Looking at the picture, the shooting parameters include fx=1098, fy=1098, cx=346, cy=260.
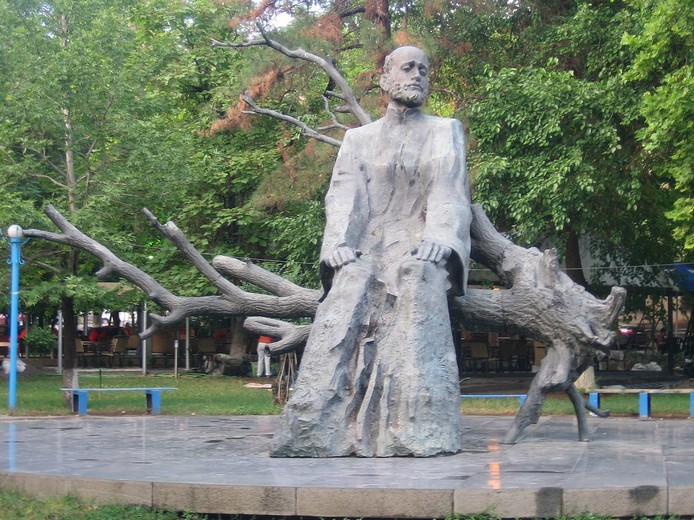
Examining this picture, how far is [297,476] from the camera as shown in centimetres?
725

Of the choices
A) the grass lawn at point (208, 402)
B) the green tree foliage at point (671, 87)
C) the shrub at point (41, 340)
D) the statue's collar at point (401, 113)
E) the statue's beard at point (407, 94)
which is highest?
the green tree foliage at point (671, 87)

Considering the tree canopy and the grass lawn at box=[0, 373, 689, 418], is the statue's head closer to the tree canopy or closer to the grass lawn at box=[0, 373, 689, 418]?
the grass lawn at box=[0, 373, 689, 418]

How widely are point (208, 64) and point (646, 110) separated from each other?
1421 centimetres

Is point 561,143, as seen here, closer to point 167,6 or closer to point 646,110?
point 646,110

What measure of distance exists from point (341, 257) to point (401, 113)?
1.63 metres

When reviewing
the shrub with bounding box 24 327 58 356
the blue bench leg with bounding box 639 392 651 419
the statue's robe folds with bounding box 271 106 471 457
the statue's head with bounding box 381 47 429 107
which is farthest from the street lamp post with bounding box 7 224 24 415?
the shrub with bounding box 24 327 58 356

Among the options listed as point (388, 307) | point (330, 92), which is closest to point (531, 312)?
point (388, 307)

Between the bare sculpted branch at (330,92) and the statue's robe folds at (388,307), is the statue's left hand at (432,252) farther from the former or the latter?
the bare sculpted branch at (330,92)

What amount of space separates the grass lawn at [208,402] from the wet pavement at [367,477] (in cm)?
582

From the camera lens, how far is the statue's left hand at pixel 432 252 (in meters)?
9.03

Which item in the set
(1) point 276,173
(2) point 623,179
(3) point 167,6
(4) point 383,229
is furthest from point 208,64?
(4) point 383,229

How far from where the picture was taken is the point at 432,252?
9062 millimetres

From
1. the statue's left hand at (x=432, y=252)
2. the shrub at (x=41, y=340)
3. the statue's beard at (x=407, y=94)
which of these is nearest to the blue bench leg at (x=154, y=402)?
the statue's beard at (x=407, y=94)

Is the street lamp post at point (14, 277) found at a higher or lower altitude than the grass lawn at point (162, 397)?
higher
